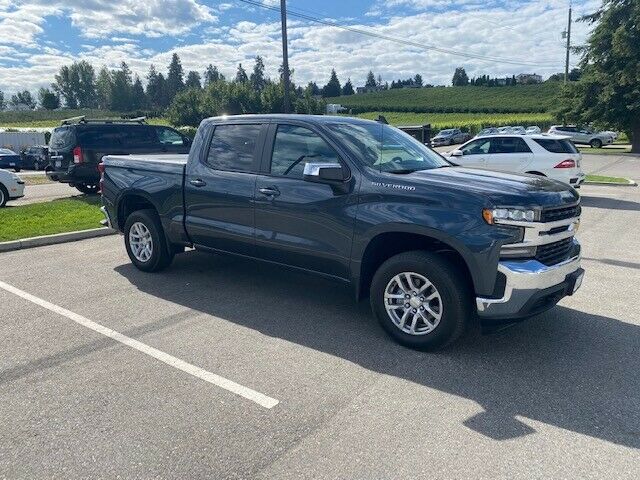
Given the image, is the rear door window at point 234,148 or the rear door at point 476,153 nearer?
the rear door window at point 234,148

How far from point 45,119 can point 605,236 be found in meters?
111

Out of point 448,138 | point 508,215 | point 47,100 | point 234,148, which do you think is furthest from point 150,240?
point 47,100

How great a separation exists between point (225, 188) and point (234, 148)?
1.47 feet

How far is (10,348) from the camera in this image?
171 inches

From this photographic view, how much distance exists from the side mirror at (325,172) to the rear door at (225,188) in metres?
0.84

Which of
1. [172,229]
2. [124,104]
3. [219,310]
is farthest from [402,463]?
[124,104]

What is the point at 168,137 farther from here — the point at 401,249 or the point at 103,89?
the point at 103,89

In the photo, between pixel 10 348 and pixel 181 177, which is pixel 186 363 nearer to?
pixel 10 348

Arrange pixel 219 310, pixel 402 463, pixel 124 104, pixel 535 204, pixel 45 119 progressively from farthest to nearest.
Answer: pixel 124 104, pixel 45 119, pixel 219 310, pixel 535 204, pixel 402 463

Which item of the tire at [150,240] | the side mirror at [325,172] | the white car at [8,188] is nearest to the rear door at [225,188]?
the tire at [150,240]

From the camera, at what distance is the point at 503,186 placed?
405 centimetres

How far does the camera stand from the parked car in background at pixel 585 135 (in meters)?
39.7

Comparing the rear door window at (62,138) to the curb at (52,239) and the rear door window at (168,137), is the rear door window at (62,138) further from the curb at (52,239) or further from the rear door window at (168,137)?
the curb at (52,239)

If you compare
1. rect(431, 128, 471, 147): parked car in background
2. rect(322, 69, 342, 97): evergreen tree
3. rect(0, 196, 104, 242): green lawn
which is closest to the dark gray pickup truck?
rect(0, 196, 104, 242): green lawn
